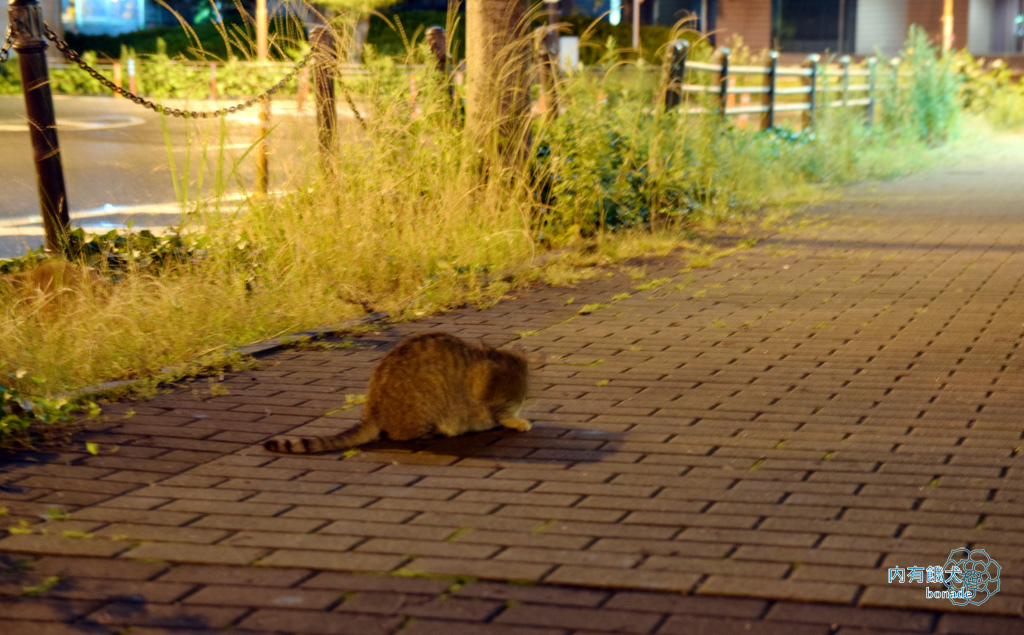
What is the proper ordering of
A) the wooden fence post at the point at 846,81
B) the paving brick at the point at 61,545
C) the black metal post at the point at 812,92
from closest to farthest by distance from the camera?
the paving brick at the point at 61,545 → the black metal post at the point at 812,92 → the wooden fence post at the point at 846,81

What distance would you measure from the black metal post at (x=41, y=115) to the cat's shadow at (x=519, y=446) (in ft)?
11.4

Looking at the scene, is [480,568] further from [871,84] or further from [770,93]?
[871,84]

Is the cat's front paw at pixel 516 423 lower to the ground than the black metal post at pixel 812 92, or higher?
lower

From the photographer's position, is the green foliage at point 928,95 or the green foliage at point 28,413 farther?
the green foliage at point 928,95

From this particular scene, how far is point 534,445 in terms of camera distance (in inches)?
191

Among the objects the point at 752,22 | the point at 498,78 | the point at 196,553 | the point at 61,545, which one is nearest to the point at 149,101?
the point at 498,78

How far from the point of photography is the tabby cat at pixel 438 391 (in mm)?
4867

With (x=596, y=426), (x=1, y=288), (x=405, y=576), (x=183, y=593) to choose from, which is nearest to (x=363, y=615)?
(x=405, y=576)

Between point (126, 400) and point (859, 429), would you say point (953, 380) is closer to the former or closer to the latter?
point (859, 429)

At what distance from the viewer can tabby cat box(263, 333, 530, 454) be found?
192 inches

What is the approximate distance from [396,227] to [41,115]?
252 centimetres

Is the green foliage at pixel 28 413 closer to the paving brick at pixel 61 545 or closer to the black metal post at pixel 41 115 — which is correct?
the paving brick at pixel 61 545

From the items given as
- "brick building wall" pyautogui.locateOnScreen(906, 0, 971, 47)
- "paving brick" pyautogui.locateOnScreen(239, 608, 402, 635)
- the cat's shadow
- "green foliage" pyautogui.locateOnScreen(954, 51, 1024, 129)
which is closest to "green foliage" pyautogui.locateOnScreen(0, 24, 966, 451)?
the cat's shadow

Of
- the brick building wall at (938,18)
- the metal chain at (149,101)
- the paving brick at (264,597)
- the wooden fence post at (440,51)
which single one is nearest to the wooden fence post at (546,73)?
the wooden fence post at (440,51)
